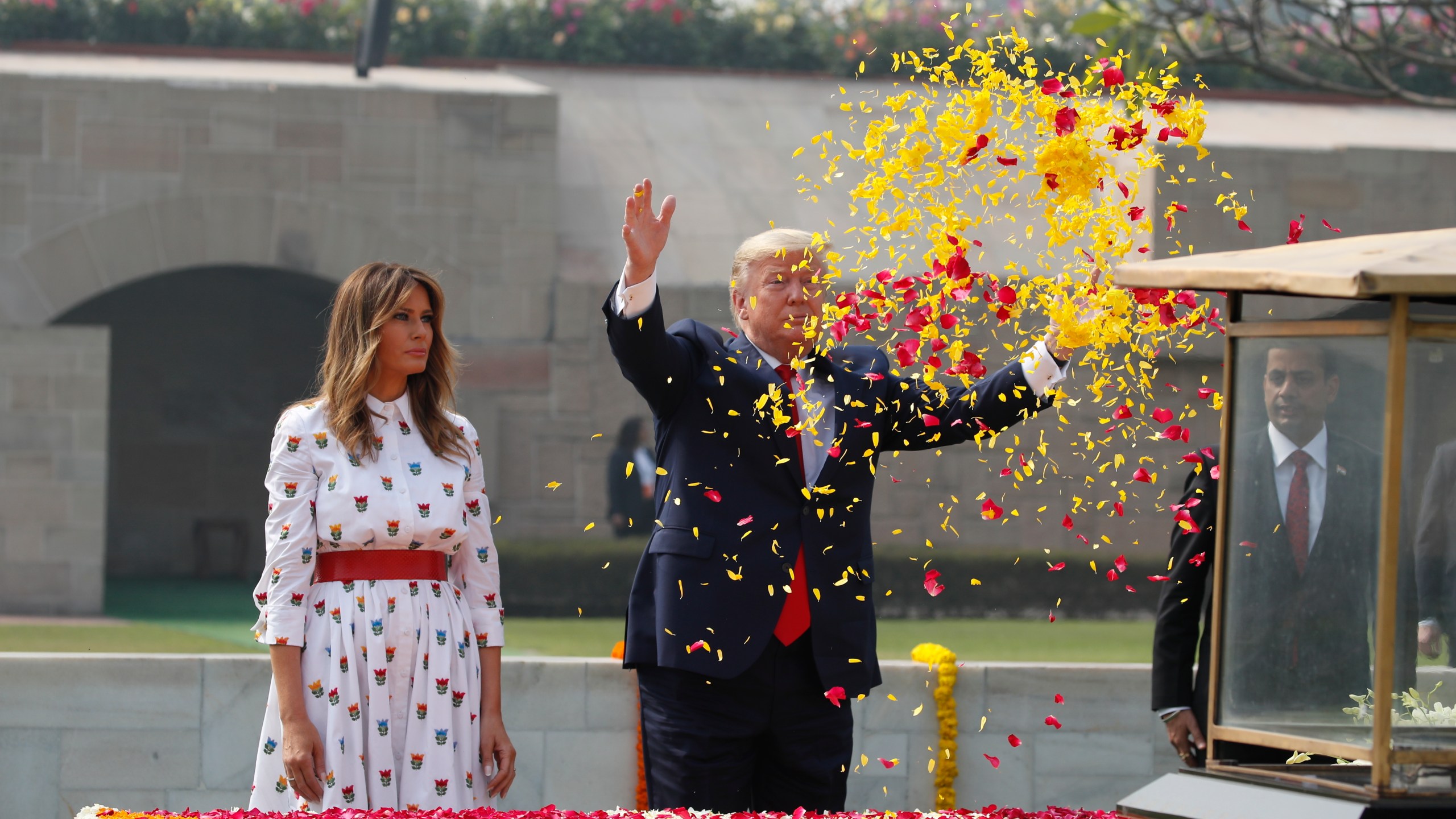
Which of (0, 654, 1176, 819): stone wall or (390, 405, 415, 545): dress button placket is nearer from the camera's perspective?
(390, 405, 415, 545): dress button placket

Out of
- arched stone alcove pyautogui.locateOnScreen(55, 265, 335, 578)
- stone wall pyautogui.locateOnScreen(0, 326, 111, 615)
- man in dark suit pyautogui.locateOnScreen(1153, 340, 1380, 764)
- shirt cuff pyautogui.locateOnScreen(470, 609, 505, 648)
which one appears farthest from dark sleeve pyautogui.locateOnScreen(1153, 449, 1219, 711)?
arched stone alcove pyautogui.locateOnScreen(55, 265, 335, 578)

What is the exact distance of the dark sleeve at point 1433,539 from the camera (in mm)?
2684

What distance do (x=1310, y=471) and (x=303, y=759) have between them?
6.95ft

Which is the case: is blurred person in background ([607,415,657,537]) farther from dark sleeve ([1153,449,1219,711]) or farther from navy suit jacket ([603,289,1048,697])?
navy suit jacket ([603,289,1048,697])

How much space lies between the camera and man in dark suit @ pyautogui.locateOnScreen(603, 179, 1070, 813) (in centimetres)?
344

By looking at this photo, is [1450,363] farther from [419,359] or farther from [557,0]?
[557,0]

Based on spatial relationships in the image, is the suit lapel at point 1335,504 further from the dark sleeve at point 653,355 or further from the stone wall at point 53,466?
the stone wall at point 53,466

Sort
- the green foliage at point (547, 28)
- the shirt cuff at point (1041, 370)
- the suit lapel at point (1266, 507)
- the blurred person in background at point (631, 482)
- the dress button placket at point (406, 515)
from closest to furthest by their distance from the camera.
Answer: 1. the suit lapel at point (1266, 507)
2. the dress button placket at point (406, 515)
3. the shirt cuff at point (1041, 370)
4. the blurred person in background at point (631, 482)
5. the green foliage at point (547, 28)

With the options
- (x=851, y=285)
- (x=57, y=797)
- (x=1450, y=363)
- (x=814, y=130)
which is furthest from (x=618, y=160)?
(x=1450, y=363)

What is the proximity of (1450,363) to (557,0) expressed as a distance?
41.0 feet

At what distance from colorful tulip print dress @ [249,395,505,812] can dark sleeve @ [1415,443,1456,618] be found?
78.4 inches

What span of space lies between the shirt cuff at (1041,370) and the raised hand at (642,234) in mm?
894

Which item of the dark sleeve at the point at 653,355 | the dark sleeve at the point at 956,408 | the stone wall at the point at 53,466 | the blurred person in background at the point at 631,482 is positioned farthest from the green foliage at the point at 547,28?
the dark sleeve at the point at 653,355

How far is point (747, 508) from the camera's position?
3543mm
